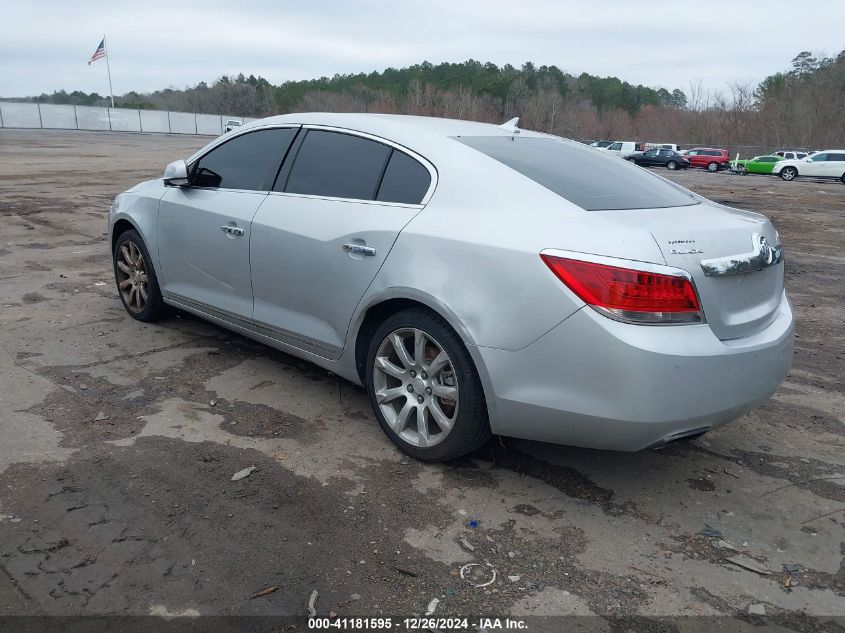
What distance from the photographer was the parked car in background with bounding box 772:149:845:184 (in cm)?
3456

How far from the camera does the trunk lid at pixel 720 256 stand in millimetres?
2885

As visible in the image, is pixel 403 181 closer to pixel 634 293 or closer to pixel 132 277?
pixel 634 293

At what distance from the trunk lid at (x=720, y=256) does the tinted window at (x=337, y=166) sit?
4.30ft

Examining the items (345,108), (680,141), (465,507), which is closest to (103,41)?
(345,108)

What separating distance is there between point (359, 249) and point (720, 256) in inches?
66.2

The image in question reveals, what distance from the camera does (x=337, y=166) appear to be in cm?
396

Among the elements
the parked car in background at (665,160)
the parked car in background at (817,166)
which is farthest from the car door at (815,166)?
the parked car in background at (665,160)

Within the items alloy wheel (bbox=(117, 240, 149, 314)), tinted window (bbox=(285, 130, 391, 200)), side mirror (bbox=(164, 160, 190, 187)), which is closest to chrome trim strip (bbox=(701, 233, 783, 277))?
tinted window (bbox=(285, 130, 391, 200))

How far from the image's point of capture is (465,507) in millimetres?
3154

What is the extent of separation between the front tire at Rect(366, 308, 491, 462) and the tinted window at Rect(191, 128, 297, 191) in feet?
4.62

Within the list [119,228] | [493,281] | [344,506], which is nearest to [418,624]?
[344,506]

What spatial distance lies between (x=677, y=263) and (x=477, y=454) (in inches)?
57.1

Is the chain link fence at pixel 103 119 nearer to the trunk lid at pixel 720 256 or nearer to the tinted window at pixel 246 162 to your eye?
the tinted window at pixel 246 162

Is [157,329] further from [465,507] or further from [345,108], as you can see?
[345,108]
